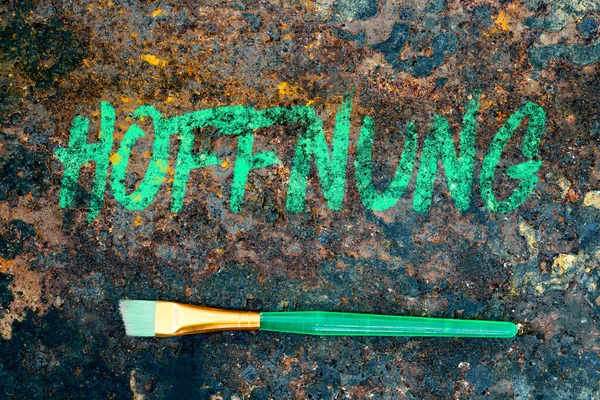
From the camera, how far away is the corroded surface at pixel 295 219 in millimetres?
2291

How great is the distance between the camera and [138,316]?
88.0 inches

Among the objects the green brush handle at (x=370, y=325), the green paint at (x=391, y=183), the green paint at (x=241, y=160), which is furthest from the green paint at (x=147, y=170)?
the green paint at (x=391, y=183)

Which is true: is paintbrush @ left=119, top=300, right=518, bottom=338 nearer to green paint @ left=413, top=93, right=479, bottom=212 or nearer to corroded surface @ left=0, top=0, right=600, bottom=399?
corroded surface @ left=0, top=0, right=600, bottom=399

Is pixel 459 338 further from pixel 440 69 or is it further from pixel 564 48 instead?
pixel 564 48

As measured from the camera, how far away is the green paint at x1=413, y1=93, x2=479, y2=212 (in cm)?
231

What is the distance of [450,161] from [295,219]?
666 mm

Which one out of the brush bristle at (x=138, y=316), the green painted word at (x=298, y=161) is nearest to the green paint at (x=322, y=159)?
the green painted word at (x=298, y=161)

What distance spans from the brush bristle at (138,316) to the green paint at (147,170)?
377 mm

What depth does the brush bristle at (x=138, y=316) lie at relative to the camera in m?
2.23

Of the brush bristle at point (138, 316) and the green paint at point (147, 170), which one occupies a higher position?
the green paint at point (147, 170)

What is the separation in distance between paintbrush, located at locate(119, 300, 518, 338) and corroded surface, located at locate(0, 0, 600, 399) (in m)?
0.06

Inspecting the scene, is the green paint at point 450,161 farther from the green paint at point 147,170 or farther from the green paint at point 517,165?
the green paint at point 147,170

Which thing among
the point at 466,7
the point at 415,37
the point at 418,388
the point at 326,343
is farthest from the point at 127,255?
the point at 466,7

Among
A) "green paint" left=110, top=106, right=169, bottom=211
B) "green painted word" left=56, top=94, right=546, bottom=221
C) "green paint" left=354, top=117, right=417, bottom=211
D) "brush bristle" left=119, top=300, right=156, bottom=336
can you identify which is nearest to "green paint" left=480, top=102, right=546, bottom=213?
"green painted word" left=56, top=94, right=546, bottom=221
